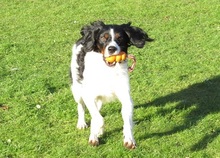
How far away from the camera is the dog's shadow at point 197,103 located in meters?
5.54

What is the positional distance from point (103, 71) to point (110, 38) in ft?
1.30

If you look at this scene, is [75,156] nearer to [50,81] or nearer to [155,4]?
[50,81]

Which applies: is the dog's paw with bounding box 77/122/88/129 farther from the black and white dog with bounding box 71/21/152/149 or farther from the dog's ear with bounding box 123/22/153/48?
the dog's ear with bounding box 123/22/153/48

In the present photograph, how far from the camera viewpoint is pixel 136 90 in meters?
7.07

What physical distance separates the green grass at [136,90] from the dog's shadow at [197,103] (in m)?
0.01

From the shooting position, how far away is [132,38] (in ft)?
18.0

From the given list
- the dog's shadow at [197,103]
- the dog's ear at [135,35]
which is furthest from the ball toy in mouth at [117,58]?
the dog's shadow at [197,103]

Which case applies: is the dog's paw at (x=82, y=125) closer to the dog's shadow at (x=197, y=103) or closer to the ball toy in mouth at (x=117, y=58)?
the dog's shadow at (x=197, y=103)

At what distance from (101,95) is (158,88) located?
77.1 inches

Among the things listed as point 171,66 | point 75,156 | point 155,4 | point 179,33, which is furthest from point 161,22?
point 75,156

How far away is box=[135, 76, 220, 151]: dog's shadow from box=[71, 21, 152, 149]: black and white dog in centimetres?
61

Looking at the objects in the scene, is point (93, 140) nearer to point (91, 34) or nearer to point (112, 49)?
point (112, 49)

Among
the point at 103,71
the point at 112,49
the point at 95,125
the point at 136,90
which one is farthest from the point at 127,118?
the point at 136,90

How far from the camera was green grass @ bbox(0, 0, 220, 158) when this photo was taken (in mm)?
5305
